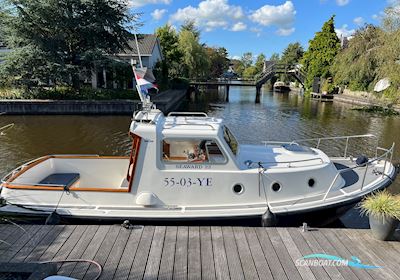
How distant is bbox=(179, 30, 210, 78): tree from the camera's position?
152ft

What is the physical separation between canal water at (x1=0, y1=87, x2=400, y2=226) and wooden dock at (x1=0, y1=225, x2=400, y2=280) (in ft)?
21.7

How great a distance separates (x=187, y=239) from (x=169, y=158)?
1755 millimetres

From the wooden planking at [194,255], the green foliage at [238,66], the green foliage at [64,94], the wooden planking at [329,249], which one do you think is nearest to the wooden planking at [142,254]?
the wooden planking at [194,255]

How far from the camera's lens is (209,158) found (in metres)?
6.11

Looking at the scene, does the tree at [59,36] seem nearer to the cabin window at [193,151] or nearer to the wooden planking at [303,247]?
the cabin window at [193,151]

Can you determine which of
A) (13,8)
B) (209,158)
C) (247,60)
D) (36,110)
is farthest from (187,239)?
(247,60)

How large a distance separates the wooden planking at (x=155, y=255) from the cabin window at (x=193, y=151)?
4.83 ft

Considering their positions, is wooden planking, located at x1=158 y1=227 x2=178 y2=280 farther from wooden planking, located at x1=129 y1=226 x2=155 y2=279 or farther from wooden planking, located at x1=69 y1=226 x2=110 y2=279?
wooden planking, located at x1=69 y1=226 x2=110 y2=279

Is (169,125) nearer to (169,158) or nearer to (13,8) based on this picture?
(169,158)

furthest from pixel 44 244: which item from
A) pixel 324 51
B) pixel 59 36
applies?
pixel 324 51

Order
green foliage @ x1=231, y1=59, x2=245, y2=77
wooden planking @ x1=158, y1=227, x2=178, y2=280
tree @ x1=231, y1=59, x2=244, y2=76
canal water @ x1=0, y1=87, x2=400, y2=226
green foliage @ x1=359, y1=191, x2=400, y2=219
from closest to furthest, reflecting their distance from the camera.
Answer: wooden planking @ x1=158, y1=227, x2=178, y2=280 < green foliage @ x1=359, y1=191, x2=400, y2=219 < canal water @ x1=0, y1=87, x2=400, y2=226 < green foliage @ x1=231, y1=59, x2=245, y2=77 < tree @ x1=231, y1=59, x2=244, y2=76

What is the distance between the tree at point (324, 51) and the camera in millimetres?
44781

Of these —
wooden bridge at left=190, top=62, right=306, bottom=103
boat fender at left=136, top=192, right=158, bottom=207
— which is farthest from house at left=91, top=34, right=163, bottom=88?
boat fender at left=136, top=192, right=158, bottom=207

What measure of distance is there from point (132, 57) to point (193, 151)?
2731 centimetres
